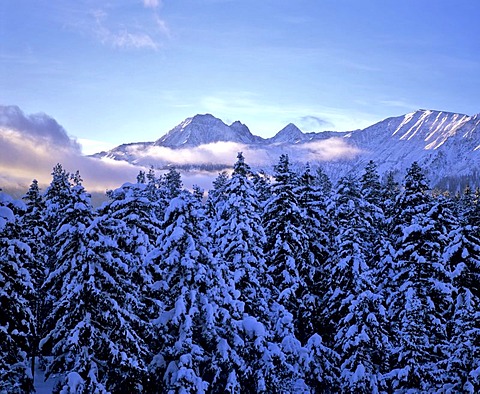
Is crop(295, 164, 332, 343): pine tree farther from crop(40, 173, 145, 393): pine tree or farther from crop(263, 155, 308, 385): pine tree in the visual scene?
crop(40, 173, 145, 393): pine tree

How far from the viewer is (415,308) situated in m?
25.4

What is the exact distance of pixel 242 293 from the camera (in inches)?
1028

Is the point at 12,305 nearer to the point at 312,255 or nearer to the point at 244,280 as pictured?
the point at 244,280

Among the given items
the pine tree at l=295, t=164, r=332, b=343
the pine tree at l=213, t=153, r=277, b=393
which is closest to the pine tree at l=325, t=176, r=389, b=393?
the pine tree at l=295, t=164, r=332, b=343

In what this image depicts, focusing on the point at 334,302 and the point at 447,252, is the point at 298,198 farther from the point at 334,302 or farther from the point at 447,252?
the point at 447,252

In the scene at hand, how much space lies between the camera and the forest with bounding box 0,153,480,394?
18.1 metres

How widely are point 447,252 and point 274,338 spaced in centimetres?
1196

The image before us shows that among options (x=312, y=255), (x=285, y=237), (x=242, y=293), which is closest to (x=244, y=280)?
(x=242, y=293)

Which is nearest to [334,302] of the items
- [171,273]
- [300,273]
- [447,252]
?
[300,273]

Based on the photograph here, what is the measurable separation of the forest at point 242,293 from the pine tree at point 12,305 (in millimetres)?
58

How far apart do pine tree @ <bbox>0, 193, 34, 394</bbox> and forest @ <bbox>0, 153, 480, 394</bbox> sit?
0.19 ft

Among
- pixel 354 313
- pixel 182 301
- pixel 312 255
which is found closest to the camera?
pixel 182 301

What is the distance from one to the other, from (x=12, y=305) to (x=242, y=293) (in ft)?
43.0

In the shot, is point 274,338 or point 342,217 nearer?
point 274,338
